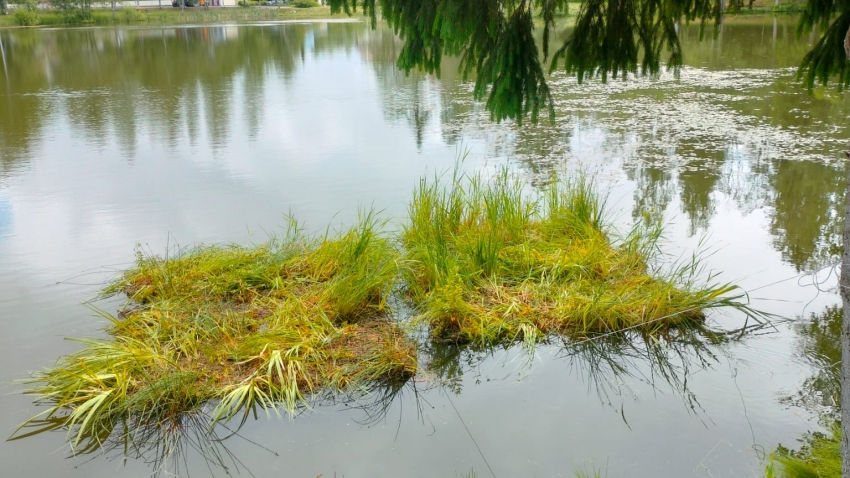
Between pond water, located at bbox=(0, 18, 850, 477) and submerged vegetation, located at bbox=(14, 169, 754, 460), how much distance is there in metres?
0.16

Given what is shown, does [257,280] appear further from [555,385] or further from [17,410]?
[555,385]

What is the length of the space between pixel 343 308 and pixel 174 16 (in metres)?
Answer: 39.4

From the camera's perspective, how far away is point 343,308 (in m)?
4.03

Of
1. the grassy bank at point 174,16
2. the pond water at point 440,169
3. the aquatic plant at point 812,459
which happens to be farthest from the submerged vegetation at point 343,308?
→ the grassy bank at point 174,16

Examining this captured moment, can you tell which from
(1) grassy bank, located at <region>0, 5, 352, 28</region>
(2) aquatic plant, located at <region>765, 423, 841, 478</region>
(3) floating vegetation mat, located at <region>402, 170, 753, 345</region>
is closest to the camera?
(2) aquatic plant, located at <region>765, 423, 841, 478</region>

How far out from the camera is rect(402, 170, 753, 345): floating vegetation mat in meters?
3.91

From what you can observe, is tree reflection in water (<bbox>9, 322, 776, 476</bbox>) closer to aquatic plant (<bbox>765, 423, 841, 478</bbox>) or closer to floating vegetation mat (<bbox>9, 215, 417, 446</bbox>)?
floating vegetation mat (<bbox>9, 215, 417, 446</bbox>)

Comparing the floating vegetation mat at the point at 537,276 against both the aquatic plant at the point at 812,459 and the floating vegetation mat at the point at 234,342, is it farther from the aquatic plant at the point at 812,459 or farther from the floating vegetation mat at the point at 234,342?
the aquatic plant at the point at 812,459

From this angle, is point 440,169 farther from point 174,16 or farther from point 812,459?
point 174,16

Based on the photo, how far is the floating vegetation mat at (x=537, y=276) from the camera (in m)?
3.91

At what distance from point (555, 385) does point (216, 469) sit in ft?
5.35

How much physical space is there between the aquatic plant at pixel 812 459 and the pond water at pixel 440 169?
0.33 ft

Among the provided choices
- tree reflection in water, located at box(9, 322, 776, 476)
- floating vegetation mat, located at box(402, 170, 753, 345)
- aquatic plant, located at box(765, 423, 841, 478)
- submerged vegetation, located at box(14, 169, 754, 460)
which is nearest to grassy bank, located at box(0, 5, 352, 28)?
floating vegetation mat, located at box(402, 170, 753, 345)

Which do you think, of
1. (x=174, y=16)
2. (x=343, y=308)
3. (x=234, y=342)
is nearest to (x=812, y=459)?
(x=343, y=308)
